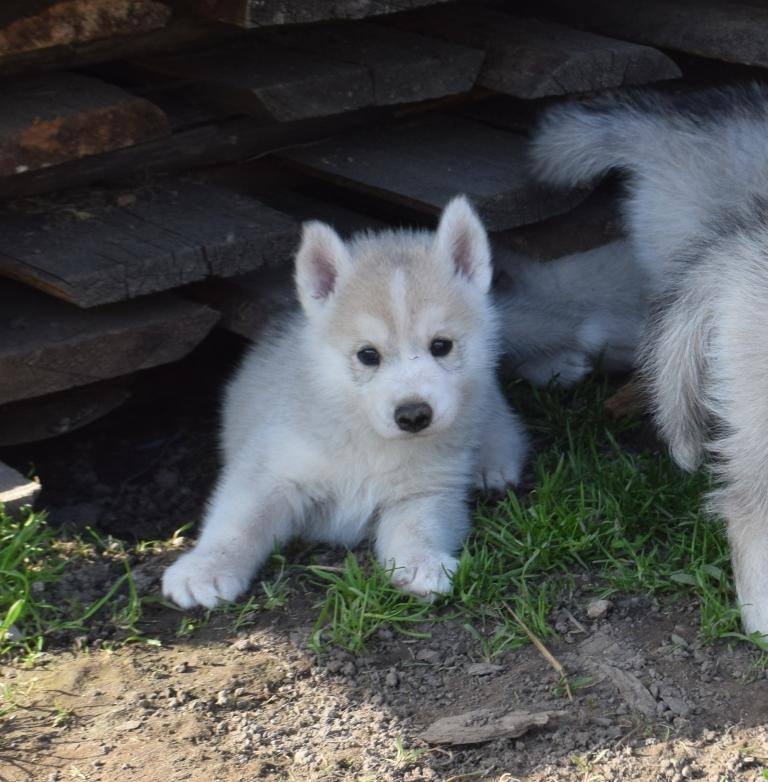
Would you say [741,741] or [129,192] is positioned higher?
[129,192]

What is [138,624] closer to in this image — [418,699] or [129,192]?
[418,699]

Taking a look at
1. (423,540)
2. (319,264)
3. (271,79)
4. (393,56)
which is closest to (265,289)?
(319,264)

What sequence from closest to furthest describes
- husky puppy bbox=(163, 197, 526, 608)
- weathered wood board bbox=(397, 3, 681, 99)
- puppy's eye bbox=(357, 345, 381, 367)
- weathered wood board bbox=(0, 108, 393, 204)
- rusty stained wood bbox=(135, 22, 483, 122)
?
husky puppy bbox=(163, 197, 526, 608)
puppy's eye bbox=(357, 345, 381, 367)
rusty stained wood bbox=(135, 22, 483, 122)
weathered wood board bbox=(0, 108, 393, 204)
weathered wood board bbox=(397, 3, 681, 99)

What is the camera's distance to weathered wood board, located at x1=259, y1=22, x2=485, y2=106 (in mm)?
4039

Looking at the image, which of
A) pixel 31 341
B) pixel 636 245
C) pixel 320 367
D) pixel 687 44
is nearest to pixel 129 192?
pixel 31 341

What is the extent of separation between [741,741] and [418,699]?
30.6 inches

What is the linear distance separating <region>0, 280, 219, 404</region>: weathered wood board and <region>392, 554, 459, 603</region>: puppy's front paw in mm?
1190

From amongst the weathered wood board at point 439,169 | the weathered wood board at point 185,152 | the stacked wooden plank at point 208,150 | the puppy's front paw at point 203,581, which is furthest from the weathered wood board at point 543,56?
the puppy's front paw at point 203,581

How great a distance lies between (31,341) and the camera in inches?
153

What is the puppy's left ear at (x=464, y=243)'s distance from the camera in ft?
12.3

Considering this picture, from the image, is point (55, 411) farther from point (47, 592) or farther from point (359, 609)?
point (359, 609)

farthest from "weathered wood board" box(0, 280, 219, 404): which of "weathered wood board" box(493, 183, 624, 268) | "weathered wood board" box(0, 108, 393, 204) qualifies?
"weathered wood board" box(493, 183, 624, 268)

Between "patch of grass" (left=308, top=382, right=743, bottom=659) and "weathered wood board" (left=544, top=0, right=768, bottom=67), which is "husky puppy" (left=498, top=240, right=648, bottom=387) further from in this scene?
"weathered wood board" (left=544, top=0, right=768, bottom=67)

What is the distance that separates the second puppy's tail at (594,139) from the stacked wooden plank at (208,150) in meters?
0.10
